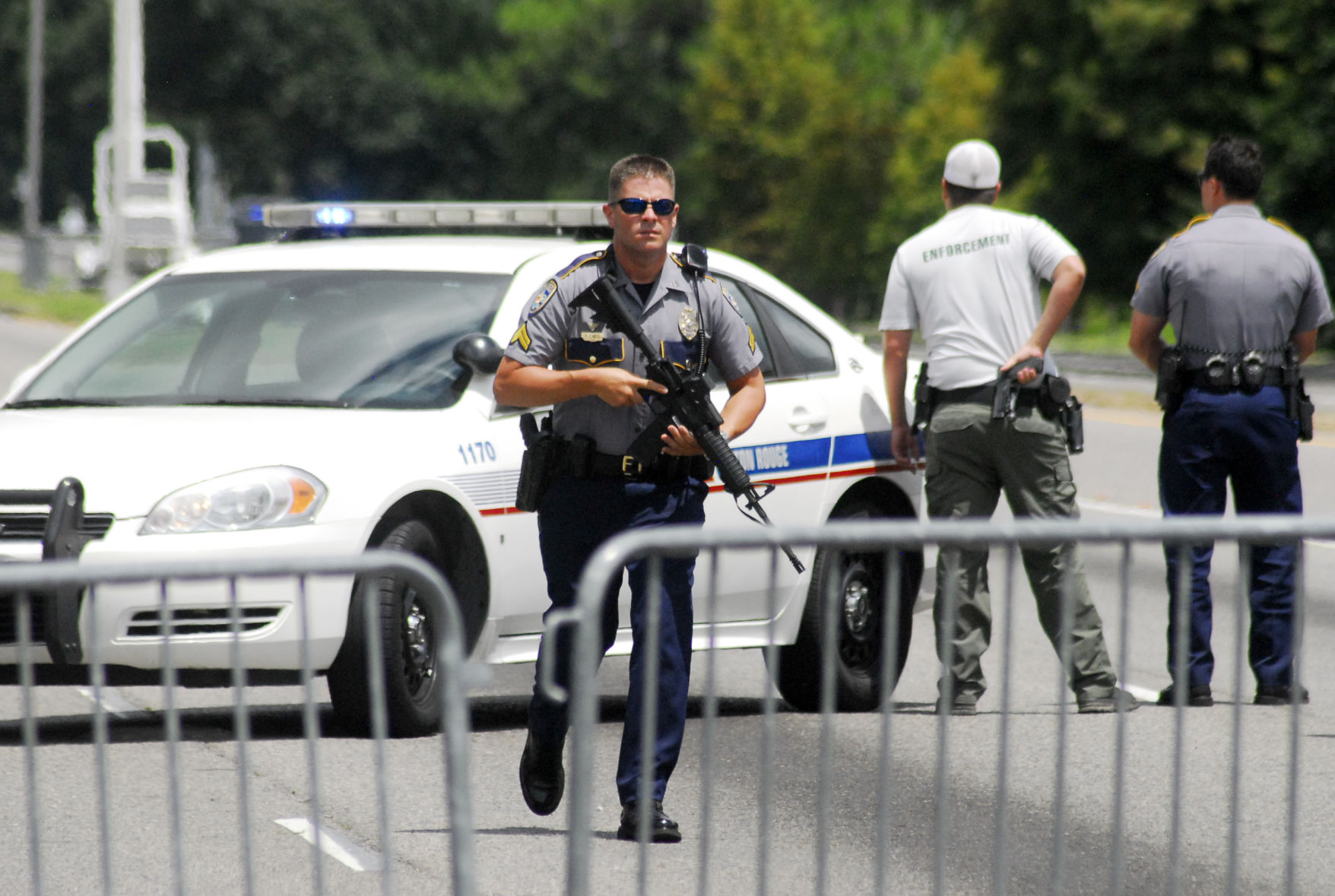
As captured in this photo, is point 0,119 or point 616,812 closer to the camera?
point 616,812

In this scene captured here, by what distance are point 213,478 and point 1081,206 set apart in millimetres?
35723

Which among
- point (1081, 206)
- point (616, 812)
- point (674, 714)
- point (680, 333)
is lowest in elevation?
point (616, 812)

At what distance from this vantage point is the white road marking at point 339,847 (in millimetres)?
4637

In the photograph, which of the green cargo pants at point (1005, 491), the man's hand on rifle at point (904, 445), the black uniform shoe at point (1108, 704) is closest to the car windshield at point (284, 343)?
the man's hand on rifle at point (904, 445)

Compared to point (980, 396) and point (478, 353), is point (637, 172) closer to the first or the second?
point (478, 353)

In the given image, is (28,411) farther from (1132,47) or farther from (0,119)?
(0,119)

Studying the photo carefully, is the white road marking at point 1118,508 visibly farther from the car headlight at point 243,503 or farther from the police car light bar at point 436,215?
→ the car headlight at point 243,503

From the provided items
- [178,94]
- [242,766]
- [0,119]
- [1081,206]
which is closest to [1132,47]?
[1081,206]

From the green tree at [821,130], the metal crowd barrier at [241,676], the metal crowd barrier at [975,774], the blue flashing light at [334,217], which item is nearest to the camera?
the metal crowd barrier at [241,676]

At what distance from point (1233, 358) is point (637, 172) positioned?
261 centimetres

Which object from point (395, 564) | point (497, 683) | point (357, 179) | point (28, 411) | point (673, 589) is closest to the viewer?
point (395, 564)

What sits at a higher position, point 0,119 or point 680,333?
point 0,119

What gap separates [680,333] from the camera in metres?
Result: 4.87

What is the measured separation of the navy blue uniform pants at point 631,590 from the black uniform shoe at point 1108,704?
95 centimetres
